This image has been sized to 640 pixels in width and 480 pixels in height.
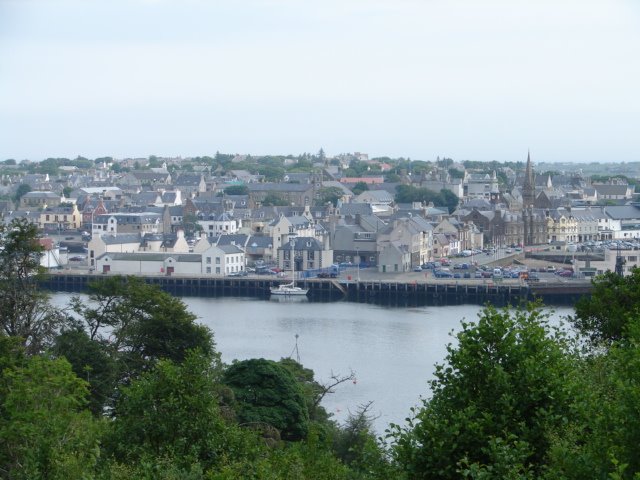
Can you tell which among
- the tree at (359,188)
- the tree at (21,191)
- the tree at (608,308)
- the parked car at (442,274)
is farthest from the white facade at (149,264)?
the tree at (608,308)

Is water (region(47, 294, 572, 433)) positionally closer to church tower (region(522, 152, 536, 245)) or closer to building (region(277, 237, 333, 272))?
building (region(277, 237, 333, 272))

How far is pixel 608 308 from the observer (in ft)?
30.9

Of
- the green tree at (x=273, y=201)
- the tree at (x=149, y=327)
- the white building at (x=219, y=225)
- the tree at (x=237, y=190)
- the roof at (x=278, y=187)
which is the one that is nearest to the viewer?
the tree at (x=149, y=327)

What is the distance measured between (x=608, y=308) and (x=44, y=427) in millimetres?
4484

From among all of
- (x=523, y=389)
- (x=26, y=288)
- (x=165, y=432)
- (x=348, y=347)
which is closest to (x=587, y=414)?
(x=523, y=389)

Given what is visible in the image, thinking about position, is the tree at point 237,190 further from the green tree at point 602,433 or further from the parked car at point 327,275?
the green tree at point 602,433

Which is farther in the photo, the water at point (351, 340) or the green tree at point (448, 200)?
the green tree at point (448, 200)

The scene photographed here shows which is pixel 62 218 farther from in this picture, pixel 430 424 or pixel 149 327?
pixel 430 424

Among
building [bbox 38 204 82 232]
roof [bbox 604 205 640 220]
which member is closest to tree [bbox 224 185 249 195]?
building [bbox 38 204 82 232]

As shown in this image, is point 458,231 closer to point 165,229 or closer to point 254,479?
point 165,229

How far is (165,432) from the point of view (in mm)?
6441

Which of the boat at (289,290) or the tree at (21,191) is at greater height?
→ the tree at (21,191)

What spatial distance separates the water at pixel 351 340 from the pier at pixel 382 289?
0.95m

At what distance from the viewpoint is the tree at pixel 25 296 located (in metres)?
10.5
